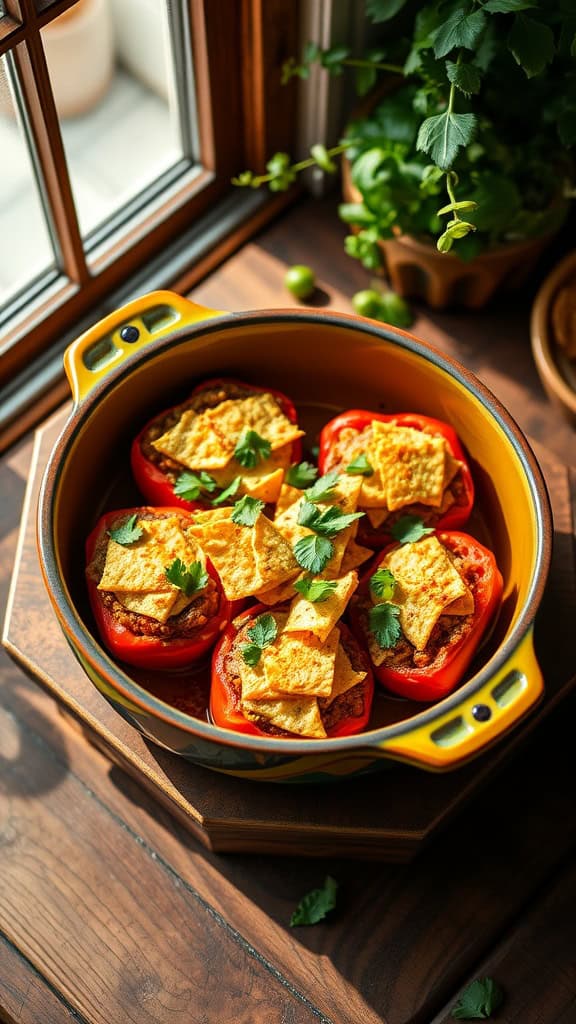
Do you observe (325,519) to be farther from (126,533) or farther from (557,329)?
(557,329)

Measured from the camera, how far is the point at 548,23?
122cm

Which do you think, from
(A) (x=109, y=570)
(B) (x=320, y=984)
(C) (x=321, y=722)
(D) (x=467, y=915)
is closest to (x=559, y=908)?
(D) (x=467, y=915)

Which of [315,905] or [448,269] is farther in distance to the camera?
[448,269]

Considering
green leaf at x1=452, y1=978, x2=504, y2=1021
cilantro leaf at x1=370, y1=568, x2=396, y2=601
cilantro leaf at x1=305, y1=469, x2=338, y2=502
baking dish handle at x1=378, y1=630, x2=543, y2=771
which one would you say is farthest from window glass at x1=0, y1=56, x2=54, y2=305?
green leaf at x1=452, y1=978, x2=504, y2=1021

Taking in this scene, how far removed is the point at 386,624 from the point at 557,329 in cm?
51

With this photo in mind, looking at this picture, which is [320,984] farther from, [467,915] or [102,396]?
[102,396]

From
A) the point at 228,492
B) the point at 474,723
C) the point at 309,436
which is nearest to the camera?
the point at 474,723

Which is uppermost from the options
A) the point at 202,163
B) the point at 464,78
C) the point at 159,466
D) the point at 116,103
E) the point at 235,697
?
the point at 464,78

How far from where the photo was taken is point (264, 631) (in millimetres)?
1140

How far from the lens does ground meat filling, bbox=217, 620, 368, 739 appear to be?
1.10m

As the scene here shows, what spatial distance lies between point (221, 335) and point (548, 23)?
0.48 meters

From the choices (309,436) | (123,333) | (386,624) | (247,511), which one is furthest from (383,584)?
(123,333)

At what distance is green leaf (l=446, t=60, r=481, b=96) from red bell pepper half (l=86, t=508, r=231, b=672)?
21.0 inches

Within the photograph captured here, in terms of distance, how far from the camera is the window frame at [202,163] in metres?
1.33
